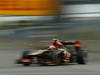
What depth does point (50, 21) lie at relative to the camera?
3080 cm

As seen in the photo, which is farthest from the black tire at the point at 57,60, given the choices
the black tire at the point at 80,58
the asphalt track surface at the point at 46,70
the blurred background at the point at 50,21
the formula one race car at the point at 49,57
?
the blurred background at the point at 50,21

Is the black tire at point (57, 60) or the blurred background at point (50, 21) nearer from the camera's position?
the black tire at point (57, 60)

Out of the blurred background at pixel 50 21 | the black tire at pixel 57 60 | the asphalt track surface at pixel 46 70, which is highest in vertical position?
the blurred background at pixel 50 21

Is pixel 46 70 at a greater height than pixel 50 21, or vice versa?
pixel 50 21

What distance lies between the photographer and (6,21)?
3016cm

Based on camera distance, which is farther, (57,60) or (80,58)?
(80,58)

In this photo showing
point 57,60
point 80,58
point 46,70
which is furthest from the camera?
point 80,58

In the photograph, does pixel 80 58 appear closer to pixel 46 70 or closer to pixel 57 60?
pixel 57 60

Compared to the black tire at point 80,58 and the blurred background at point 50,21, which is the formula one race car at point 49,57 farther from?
the blurred background at point 50,21

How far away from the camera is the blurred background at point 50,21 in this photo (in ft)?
88.0

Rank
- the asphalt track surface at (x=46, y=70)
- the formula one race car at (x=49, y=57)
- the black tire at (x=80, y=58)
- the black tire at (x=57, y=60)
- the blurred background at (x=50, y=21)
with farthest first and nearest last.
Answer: the blurred background at (x=50, y=21) → the black tire at (x=80, y=58) → the black tire at (x=57, y=60) → the formula one race car at (x=49, y=57) → the asphalt track surface at (x=46, y=70)

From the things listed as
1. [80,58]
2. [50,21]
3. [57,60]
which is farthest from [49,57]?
[50,21]

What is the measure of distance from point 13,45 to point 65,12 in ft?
25.9

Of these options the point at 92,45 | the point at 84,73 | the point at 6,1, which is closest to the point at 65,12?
the point at 6,1
